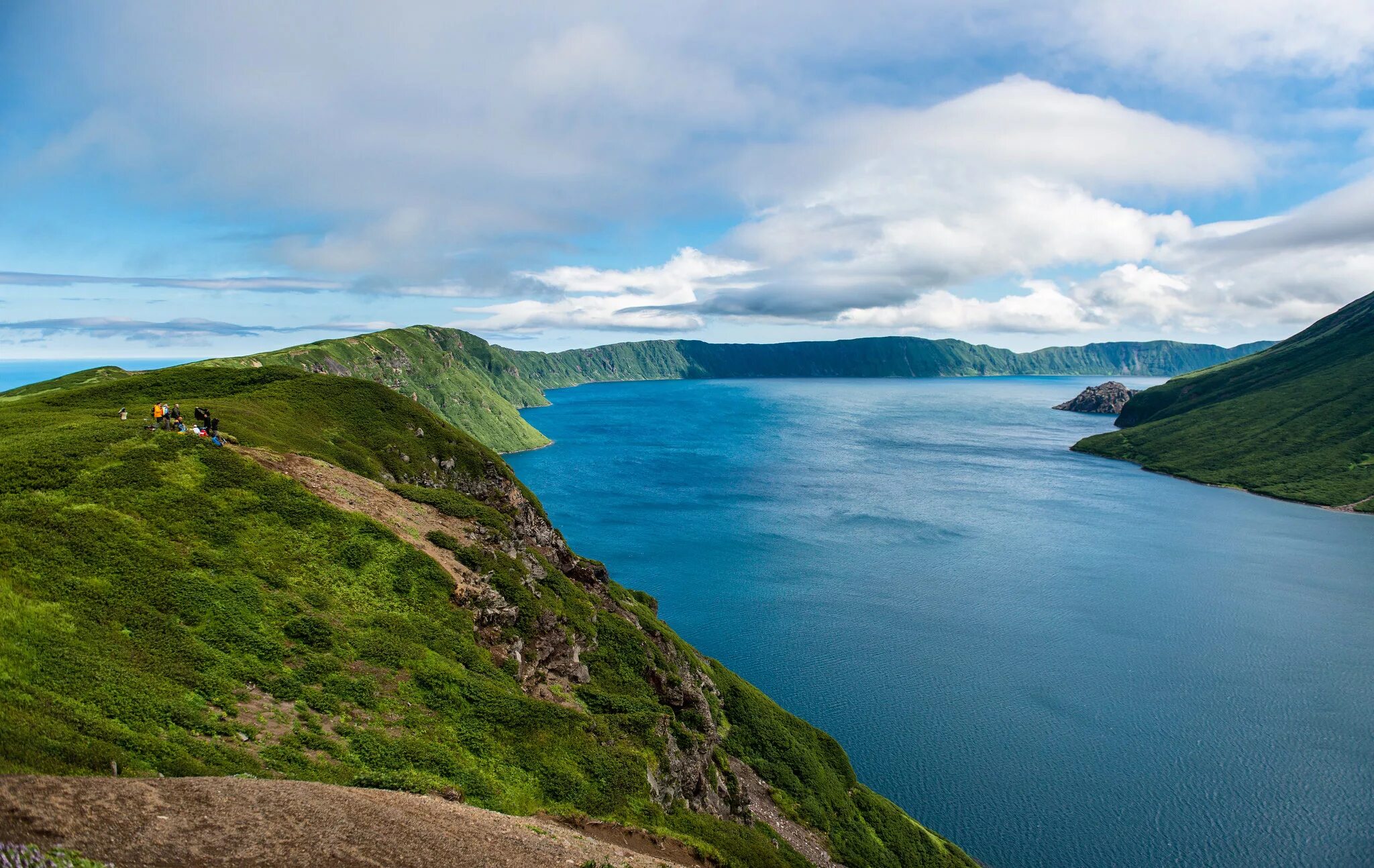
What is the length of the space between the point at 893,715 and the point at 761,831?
35.7 metres

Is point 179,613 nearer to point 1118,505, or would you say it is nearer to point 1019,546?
point 1019,546

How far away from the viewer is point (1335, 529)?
16875 centimetres

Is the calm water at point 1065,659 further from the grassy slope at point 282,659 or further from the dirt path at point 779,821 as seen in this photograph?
the dirt path at point 779,821

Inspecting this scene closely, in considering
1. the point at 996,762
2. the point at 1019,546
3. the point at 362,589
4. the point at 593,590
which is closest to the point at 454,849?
the point at 362,589

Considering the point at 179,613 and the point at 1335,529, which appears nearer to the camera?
the point at 179,613

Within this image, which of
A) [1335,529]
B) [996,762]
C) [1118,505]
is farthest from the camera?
[1118,505]

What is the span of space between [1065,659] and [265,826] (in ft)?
347

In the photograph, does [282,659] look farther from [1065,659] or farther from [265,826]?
[1065,659]

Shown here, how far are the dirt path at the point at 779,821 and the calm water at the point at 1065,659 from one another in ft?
57.5

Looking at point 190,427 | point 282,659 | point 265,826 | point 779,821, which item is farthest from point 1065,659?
point 190,427

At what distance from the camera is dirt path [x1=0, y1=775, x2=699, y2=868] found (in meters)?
18.8

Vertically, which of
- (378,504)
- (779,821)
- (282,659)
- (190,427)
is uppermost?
(190,427)

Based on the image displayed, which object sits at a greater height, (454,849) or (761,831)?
(454,849)

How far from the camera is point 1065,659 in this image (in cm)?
9731
